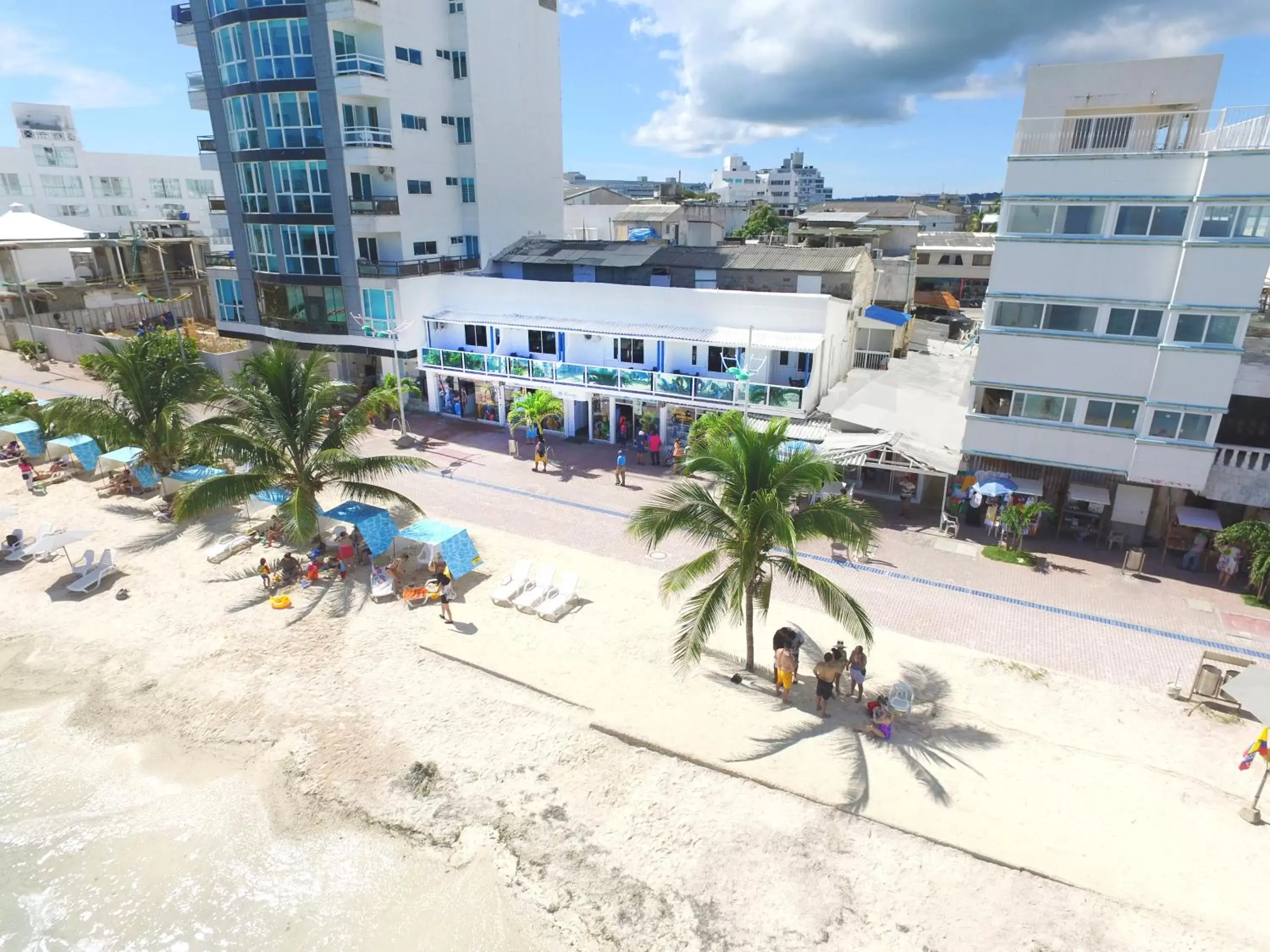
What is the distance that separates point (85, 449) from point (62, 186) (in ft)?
182

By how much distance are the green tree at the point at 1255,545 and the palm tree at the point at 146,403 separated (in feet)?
94.1

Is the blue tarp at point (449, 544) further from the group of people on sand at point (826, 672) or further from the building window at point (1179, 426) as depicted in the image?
the building window at point (1179, 426)

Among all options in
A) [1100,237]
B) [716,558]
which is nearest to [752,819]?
[716,558]

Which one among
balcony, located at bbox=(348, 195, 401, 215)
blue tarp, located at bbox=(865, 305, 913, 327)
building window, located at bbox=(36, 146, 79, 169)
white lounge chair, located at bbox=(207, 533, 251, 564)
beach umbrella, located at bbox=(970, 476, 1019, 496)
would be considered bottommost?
white lounge chair, located at bbox=(207, 533, 251, 564)

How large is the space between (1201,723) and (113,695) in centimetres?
2228

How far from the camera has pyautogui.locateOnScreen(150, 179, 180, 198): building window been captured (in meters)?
71.4

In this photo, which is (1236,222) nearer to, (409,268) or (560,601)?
(560,601)

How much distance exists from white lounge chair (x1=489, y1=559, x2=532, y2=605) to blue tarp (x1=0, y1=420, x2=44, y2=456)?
22.2 meters

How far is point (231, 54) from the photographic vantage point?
31922 mm

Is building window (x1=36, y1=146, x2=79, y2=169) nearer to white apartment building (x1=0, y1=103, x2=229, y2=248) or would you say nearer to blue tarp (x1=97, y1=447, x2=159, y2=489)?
white apartment building (x1=0, y1=103, x2=229, y2=248)

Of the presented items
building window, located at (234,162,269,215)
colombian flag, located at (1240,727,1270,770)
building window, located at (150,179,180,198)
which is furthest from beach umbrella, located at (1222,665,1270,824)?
building window, located at (150,179,180,198)

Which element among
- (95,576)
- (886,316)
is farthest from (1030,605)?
(95,576)

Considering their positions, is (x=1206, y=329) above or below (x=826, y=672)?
above

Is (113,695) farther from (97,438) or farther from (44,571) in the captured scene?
(97,438)
